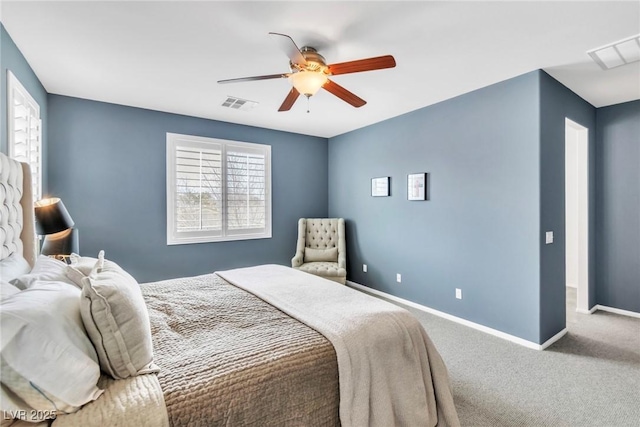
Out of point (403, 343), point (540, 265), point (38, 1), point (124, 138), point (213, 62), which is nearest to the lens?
point (403, 343)

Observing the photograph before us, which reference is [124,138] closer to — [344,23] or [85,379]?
[344,23]

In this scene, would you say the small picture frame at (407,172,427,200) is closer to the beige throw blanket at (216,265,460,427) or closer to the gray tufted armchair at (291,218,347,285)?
the gray tufted armchair at (291,218,347,285)

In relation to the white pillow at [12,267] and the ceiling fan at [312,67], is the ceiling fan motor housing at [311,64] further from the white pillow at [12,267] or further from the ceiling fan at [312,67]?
the white pillow at [12,267]

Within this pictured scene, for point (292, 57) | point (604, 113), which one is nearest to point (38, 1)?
point (292, 57)

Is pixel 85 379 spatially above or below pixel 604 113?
below

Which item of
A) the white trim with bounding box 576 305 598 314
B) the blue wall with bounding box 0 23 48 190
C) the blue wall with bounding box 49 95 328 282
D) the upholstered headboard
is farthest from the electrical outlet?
the blue wall with bounding box 0 23 48 190

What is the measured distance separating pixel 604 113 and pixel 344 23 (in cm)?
386

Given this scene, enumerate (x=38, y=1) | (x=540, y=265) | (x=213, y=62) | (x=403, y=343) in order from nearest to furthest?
(x=403, y=343) < (x=38, y=1) < (x=213, y=62) < (x=540, y=265)

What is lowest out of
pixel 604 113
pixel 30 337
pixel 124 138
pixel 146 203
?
pixel 30 337

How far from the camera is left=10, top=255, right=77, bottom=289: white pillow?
1.42 m

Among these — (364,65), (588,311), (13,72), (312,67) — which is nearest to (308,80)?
(312,67)

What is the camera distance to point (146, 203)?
391 centimetres

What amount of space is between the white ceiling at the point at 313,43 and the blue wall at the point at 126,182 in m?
0.38

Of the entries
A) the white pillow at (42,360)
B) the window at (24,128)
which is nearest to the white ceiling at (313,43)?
the window at (24,128)
